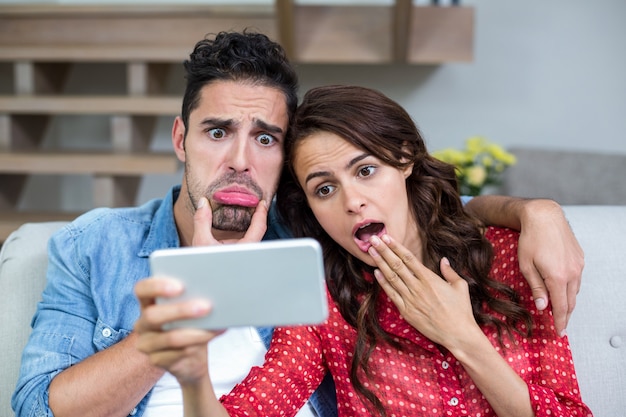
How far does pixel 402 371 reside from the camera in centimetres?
138

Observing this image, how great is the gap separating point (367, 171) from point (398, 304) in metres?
0.26

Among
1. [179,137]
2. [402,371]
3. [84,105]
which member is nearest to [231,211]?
[179,137]

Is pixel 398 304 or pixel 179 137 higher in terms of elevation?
pixel 179 137

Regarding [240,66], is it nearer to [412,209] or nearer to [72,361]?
[412,209]

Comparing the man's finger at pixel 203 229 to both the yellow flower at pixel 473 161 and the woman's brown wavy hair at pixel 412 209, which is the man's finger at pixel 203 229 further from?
Result: the yellow flower at pixel 473 161

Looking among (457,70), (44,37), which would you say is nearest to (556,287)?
(457,70)

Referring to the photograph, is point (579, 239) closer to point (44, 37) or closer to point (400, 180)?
point (400, 180)

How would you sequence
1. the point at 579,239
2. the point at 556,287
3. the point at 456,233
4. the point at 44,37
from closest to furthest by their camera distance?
1. the point at 556,287
2. the point at 456,233
3. the point at 579,239
4. the point at 44,37

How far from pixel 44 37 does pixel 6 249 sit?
1846mm

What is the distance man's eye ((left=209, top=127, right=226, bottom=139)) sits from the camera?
1554mm

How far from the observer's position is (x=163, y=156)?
296cm

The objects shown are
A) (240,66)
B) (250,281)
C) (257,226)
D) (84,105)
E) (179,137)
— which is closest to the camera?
(250,281)

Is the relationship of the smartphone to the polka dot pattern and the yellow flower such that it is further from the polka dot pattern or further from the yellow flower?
the yellow flower

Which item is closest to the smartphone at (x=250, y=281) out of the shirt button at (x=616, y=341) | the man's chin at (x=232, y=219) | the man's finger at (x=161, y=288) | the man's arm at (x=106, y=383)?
the man's finger at (x=161, y=288)
